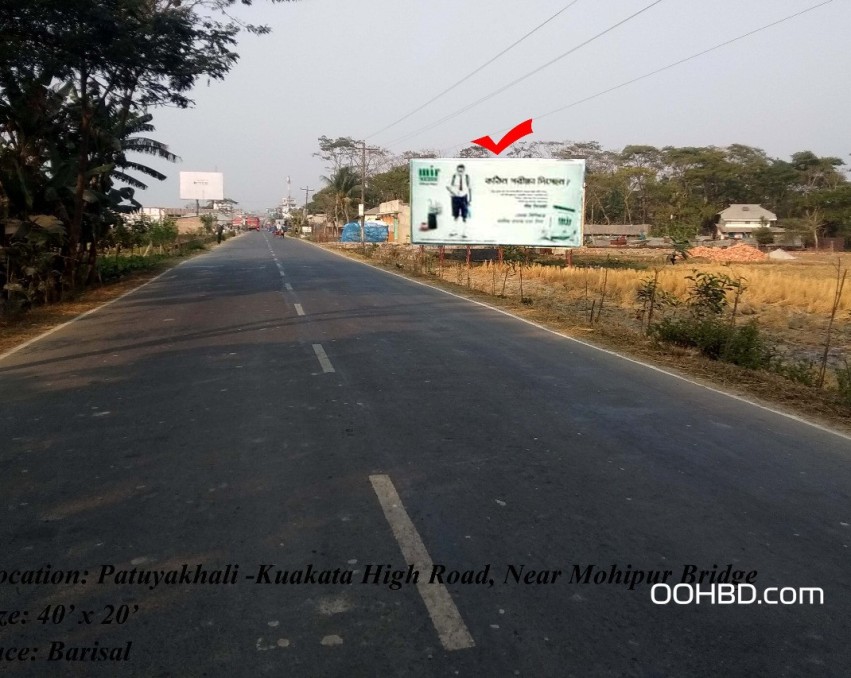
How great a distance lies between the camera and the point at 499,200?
31297mm

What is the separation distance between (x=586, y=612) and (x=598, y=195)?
88.1 metres

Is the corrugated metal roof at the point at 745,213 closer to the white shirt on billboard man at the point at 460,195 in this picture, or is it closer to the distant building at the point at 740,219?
the distant building at the point at 740,219

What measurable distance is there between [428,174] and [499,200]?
3.17m

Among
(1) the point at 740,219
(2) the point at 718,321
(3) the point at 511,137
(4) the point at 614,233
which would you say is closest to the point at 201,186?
(4) the point at 614,233

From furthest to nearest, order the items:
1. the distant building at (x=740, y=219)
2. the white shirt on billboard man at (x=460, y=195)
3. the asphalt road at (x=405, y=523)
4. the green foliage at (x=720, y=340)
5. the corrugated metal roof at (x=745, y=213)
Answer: the corrugated metal roof at (x=745, y=213), the distant building at (x=740, y=219), the white shirt on billboard man at (x=460, y=195), the green foliage at (x=720, y=340), the asphalt road at (x=405, y=523)

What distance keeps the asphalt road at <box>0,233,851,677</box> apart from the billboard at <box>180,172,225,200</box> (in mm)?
90883

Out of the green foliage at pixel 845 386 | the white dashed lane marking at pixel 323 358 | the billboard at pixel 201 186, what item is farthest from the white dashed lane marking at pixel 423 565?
the billboard at pixel 201 186

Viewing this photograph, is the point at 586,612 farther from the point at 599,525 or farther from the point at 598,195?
the point at 598,195

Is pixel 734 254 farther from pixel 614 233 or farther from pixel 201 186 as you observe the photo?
pixel 201 186

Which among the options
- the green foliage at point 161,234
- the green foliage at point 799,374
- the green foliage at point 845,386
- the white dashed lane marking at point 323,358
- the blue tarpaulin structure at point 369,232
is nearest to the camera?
the green foliage at point 845,386

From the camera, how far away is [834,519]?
5141mm

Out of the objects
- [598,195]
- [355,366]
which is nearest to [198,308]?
[355,366]

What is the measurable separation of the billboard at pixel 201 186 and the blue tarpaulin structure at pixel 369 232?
87.8 feet

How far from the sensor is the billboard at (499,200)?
31.0 meters
